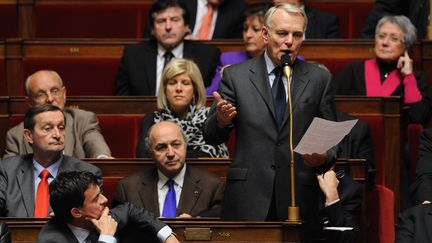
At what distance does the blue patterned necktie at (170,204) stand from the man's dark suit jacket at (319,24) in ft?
4.85

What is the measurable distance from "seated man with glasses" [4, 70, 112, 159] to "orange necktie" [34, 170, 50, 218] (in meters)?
0.37

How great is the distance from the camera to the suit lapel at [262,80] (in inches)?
118

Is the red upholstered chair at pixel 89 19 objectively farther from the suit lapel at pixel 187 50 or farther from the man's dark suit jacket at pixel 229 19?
the suit lapel at pixel 187 50

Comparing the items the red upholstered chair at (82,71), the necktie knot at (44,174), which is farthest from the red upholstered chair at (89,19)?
the necktie knot at (44,174)

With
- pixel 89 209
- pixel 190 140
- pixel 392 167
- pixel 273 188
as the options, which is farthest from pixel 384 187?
pixel 89 209

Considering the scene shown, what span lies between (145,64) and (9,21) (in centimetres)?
83

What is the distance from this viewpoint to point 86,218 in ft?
9.85

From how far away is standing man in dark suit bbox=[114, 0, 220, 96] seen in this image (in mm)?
4469

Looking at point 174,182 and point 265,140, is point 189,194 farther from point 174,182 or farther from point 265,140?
point 265,140

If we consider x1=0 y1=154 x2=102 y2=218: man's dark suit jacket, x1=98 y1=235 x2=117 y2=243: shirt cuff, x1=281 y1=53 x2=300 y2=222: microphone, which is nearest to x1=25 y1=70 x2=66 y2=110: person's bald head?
x1=0 y1=154 x2=102 y2=218: man's dark suit jacket

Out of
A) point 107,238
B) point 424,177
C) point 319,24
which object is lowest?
point 107,238

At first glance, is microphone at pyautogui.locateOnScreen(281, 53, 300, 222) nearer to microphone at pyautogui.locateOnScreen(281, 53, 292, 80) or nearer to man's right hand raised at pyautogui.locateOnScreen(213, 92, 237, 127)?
microphone at pyautogui.locateOnScreen(281, 53, 292, 80)

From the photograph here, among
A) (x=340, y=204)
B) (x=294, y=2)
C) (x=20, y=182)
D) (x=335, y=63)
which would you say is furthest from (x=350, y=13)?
(x=20, y=182)

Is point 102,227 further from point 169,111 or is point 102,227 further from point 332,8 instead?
point 332,8
